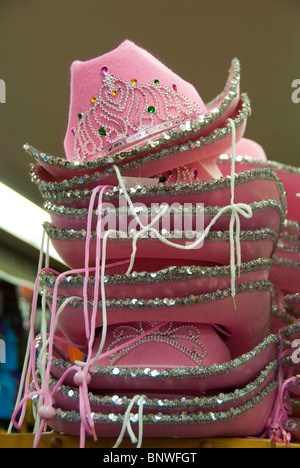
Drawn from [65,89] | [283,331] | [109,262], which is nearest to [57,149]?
[65,89]

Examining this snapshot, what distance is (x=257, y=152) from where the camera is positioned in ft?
2.47

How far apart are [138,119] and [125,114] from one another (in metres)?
0.02

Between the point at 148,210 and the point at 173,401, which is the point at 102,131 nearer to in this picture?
the point at 148,210

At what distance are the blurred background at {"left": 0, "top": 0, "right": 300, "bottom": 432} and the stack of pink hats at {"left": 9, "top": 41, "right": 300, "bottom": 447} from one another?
0.35 metres

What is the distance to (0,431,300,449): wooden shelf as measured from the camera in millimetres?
447

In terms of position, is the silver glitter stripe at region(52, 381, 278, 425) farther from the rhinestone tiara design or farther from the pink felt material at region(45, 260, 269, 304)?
the rhinestone tiara design

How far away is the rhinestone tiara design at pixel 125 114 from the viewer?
1.70 ft

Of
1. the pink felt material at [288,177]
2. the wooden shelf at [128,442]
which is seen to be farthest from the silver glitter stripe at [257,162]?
the wooden shelf at [128,442]

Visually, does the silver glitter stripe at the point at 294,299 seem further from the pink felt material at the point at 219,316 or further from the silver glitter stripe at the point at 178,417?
the silver glitter stripe at the point at 178,417

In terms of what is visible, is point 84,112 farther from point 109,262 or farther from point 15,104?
point 15,104

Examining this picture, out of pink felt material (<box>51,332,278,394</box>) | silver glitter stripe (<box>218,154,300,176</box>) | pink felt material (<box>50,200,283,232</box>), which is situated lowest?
pink felt material (<box>51,332,278,394</box>)

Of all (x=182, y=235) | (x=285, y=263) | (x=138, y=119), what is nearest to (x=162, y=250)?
(x=182, y=235)

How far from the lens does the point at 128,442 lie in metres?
0.45

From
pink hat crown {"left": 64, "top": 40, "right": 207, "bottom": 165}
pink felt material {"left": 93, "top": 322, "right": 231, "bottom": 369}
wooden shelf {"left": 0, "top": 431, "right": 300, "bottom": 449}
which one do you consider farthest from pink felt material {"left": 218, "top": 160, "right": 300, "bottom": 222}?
wooden shelf {"left": 0, "top": 431, "right": 300, "bottom": 449}
